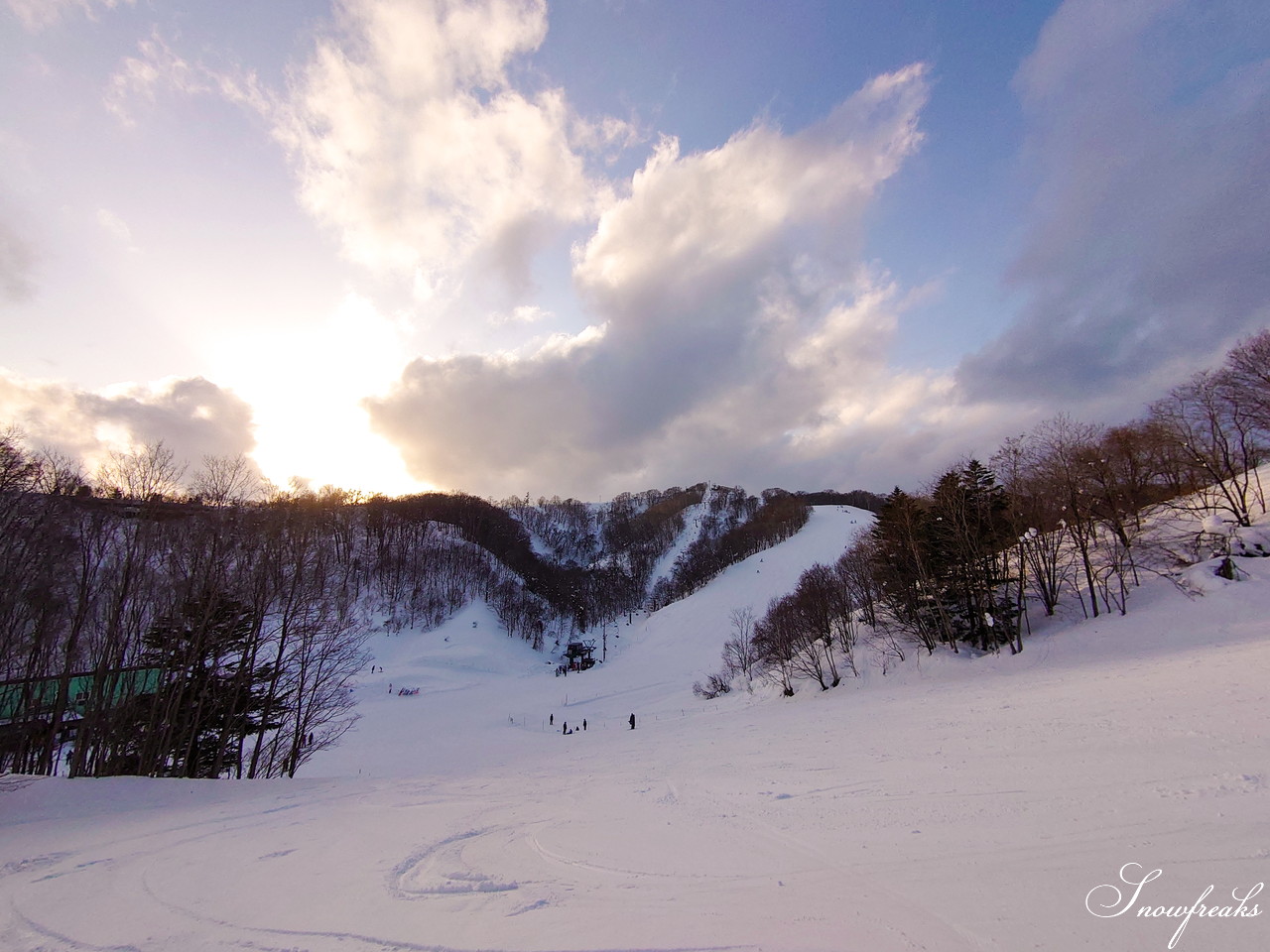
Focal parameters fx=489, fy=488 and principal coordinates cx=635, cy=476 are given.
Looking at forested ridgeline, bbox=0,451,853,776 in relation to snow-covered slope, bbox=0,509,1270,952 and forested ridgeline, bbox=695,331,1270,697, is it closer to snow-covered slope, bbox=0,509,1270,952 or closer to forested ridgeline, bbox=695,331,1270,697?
snow-covered slope, bbox=0,509,1270,952

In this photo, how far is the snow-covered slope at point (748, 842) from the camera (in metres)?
4.22

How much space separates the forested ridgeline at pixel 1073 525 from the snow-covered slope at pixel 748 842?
1002cm

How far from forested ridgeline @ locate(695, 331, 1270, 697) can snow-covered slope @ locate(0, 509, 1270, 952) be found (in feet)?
32.9

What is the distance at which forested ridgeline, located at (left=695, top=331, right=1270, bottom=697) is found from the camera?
25000 mm

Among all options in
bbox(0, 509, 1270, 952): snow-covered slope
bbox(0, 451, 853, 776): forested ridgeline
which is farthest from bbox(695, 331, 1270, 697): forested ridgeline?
bbox(0, 451, 853, 776): forested ridgeline

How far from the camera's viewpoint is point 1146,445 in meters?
29.8

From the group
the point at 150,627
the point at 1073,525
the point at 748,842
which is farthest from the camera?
the point at 1073,525

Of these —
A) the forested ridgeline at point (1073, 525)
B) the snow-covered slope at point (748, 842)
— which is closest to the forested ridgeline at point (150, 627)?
the snow-covered slope at point (748, 842)

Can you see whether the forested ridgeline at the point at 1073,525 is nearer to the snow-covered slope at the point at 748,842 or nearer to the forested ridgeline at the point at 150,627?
the snow-covered slope at the point at 748,842

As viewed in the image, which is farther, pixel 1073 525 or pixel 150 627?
pixel 1073 525

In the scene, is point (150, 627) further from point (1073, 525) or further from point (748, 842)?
point (1073, 525)

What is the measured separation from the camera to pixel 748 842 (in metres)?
6.34

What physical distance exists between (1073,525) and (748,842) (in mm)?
29806

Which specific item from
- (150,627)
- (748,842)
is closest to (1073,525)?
(748,842)
